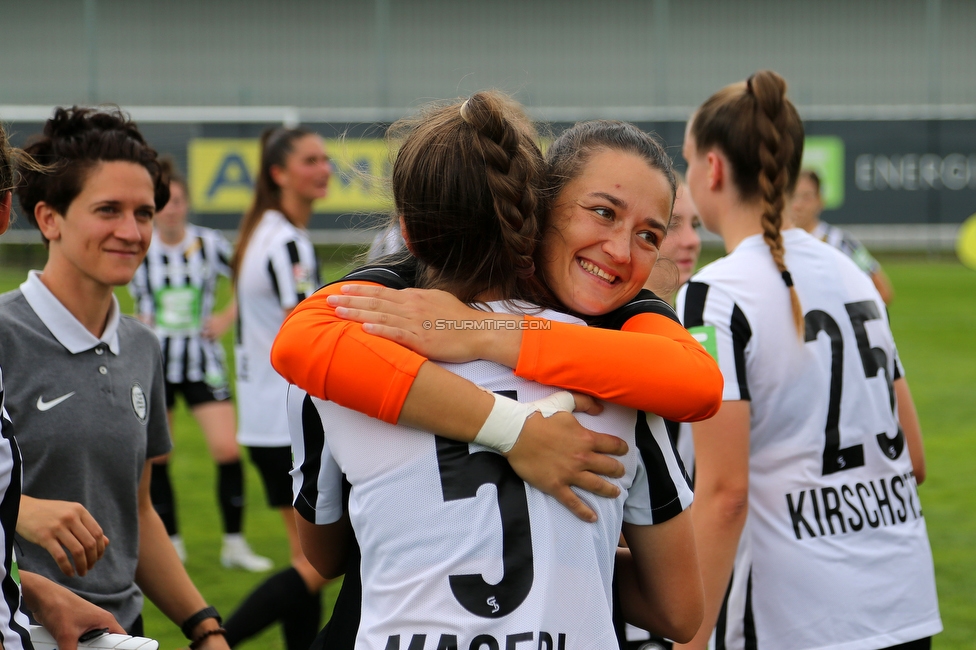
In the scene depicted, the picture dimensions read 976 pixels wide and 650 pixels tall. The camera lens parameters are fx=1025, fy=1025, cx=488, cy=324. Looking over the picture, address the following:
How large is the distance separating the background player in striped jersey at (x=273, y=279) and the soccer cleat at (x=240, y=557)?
515 millimetres

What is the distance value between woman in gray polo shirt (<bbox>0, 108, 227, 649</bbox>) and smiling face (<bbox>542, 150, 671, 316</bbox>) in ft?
3.82

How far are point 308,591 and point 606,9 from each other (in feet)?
73.4

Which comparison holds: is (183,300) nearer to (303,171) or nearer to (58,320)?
(303,171)

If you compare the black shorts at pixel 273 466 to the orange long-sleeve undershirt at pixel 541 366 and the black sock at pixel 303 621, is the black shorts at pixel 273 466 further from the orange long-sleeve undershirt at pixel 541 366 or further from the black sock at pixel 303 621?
the orange long-sleeve undershirt at pixel 541 366

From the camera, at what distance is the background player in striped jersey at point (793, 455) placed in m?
2.24

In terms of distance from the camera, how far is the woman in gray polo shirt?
85.7 inches

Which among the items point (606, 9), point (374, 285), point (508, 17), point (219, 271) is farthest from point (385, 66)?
point (374, 285)

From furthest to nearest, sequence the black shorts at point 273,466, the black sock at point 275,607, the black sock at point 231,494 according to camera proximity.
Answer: the black sock at point 231,494, the black shorts at point 273,466, the black sock at point 275,607

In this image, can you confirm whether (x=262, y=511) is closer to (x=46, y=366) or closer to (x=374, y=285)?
(x=46, y=366)

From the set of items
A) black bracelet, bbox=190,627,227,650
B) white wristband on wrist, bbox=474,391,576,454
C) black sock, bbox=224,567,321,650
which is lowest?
black sock, bbox=224,567,321,650

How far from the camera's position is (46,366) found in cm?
222

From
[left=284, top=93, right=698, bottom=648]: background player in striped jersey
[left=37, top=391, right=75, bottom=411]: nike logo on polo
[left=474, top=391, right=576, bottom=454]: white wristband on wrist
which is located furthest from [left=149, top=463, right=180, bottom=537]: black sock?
[left=474, top=391, right=576, bottom=454]: white wristband on wrist

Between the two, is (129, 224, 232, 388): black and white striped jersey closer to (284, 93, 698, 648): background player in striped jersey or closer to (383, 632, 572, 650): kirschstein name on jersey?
(284, 93, 698, 648): background player in striped jersey

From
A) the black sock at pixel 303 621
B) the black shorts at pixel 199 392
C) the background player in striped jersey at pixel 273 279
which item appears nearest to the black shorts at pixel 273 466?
the background player in striped jersey at pixel 273 279
